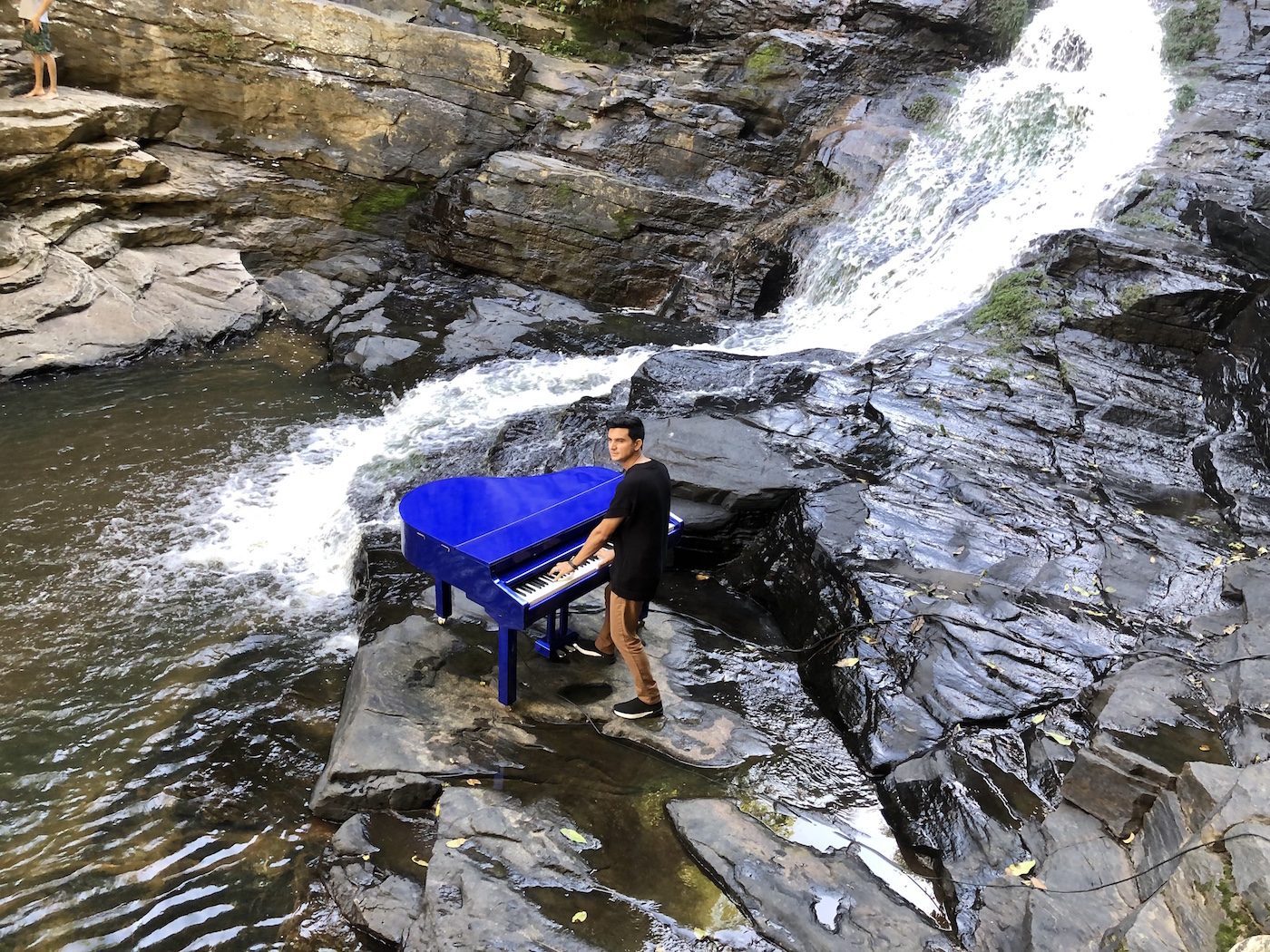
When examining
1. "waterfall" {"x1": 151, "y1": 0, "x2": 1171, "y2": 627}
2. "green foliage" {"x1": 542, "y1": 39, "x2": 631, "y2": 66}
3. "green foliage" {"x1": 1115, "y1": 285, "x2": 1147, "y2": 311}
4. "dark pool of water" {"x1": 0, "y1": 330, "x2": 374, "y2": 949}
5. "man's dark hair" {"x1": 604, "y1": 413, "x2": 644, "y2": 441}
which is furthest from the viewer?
"green foliage" {"x1": 542, "y1": 39, "x2": 631, "y2": 66}

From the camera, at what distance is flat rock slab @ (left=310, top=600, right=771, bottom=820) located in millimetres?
4125

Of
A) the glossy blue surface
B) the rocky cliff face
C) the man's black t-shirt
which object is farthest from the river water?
the man's black t-shirt

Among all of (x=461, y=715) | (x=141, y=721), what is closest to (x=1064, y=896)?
(x=461, y=715)

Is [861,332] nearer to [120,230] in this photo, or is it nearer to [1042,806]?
[1042,806]

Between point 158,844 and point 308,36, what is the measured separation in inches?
437

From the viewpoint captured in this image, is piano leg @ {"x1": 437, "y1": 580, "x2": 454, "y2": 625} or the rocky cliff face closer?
piano leg @ {"x1": 437, "y1": 580, "x2": 454, "y2": 625}

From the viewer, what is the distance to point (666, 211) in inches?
448

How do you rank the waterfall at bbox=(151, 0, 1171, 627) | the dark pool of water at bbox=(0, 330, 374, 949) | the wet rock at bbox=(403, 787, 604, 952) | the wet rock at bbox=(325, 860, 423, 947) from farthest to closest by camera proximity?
1. the waterfall at bbox=(151, 0, 1171, 627)
2. the dark pool of water at bbox=(0, 330, 374, 949)
3. the wet rock at bbox=(325, 860, 423, 947)
4. the wet rock at bbox=(403, 787, 604, 952)

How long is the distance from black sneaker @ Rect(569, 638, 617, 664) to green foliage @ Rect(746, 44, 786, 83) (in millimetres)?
10792

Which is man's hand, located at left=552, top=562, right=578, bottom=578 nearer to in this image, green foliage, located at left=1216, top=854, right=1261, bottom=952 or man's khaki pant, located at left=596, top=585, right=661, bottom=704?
man's khaki pant, located at left=596, top=585, right=661, bottom=704

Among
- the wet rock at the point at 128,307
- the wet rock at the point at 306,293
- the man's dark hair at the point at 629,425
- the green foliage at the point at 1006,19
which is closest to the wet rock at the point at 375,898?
the man's dark hair at the point at 629,425

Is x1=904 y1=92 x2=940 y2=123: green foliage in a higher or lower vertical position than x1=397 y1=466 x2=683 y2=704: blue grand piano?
higher

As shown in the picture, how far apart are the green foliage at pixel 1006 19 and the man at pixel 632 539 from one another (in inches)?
490

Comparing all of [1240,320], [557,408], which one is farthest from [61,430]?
[1240,320]
